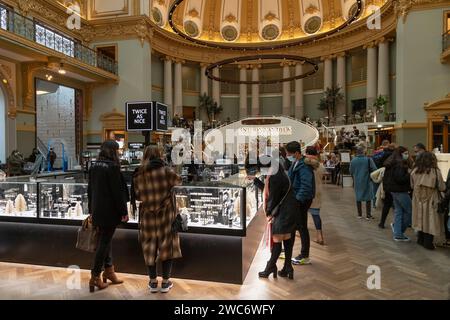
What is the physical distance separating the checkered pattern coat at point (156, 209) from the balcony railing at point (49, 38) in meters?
10.3

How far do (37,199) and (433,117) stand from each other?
15.9 metres

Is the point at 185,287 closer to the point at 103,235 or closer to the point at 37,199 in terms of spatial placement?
Result: the point at 103,235

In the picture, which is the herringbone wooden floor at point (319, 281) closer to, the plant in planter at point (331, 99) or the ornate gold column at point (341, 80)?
the plant in planter at point (331, 99)

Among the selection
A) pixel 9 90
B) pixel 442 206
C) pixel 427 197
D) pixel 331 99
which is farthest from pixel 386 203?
pixel 331 99

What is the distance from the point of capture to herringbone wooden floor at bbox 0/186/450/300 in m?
3.12

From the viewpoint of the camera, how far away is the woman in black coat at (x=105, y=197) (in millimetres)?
3068

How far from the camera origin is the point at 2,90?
38.5ft

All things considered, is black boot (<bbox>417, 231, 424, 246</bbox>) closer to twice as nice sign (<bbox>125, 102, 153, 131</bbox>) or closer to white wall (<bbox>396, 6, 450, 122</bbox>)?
twice as nice sign (<bbox>125, 102, 153, 131</bbox>)

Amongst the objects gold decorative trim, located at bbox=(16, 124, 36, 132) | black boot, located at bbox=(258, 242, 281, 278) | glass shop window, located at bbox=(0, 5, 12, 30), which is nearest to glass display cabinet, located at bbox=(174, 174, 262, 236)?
black boot, located at bbox=(258, 242, 281, 278)

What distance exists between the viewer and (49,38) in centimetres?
1285

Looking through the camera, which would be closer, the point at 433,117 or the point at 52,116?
the point at 433,117

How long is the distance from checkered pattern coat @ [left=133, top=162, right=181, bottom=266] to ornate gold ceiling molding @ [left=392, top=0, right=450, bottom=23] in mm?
16477

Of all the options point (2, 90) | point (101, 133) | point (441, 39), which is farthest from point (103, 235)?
point (441, 39)

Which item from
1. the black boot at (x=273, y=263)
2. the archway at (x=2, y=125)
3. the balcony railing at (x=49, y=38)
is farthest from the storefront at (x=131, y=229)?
the archway at (x=2, y=125)
